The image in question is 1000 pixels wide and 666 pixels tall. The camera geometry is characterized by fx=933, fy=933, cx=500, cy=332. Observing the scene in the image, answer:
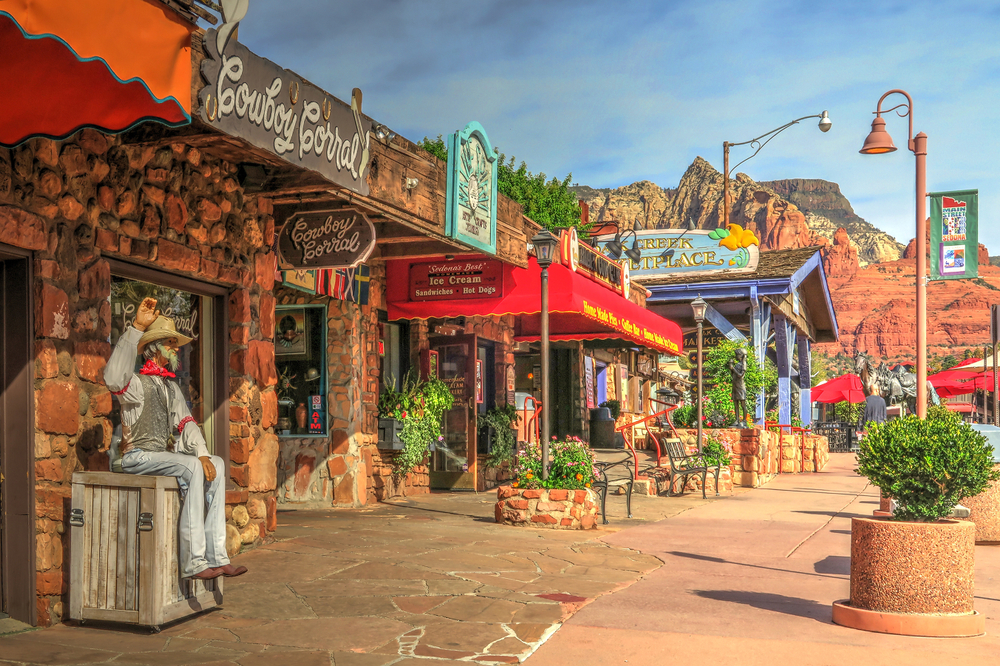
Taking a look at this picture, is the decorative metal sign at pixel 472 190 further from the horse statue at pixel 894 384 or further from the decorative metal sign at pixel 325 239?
the horse statue at pixel 894 384

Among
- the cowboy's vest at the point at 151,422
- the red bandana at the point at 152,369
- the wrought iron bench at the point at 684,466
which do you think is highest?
the red bandana at the point at 152,369

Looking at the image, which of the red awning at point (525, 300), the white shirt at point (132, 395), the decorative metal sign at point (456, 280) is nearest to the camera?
the white shirt at point (132, 395)

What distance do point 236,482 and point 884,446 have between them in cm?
498

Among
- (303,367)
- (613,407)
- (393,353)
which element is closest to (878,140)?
(393,353)

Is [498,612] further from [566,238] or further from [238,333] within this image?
[566,238]

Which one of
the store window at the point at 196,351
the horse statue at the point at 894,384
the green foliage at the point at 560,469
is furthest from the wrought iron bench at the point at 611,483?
the horse statue at the point at 894,384

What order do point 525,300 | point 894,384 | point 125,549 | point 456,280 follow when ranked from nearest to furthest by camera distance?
point 125,549 < point 525,300 < point 456,280 < point 894,384

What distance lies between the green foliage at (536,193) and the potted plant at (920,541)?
87.2ft

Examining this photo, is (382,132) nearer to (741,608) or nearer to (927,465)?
(741,608)

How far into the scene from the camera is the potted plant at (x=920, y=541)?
215 inches

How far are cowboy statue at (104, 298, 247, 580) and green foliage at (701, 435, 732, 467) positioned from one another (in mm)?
10878

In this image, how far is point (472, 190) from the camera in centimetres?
962

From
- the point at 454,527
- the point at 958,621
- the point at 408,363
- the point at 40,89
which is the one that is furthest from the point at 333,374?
the point at 958,621

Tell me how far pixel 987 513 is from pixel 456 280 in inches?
258
